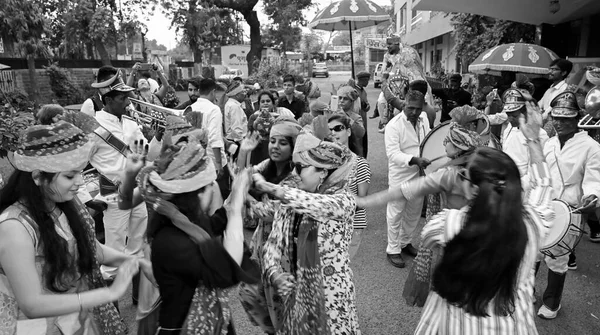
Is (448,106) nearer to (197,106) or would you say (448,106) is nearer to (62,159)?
(197,106)

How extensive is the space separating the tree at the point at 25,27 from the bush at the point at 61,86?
95cm

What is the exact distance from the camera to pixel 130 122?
4133mm

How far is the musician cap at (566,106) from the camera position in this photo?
12.0 ft

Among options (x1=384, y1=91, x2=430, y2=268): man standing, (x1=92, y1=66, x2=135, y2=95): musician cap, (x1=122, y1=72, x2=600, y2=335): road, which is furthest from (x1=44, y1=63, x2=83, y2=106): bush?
(x1=384, y1=91, x2=430, y2=268): man standing

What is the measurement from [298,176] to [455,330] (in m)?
1.32

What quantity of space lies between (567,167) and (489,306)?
7.77ft

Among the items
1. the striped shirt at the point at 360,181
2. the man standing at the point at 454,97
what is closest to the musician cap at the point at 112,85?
the striped shirt at the point at 360,181

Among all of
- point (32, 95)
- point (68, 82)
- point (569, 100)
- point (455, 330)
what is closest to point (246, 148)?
point (455, 330)

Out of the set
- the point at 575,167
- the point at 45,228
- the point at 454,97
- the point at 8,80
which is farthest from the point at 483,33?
the point at 8,80

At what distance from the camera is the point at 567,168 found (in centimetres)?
373

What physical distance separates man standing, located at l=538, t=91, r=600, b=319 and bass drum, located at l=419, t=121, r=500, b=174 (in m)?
0.58

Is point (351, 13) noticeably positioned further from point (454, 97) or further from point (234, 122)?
point (234, 122)

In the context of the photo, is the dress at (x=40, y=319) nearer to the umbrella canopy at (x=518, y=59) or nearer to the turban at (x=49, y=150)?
the turban at (x=49, y=150)

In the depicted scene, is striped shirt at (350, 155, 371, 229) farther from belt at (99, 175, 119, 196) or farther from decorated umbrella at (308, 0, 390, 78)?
decorated umbrella at (308, 0, 390, 78)
